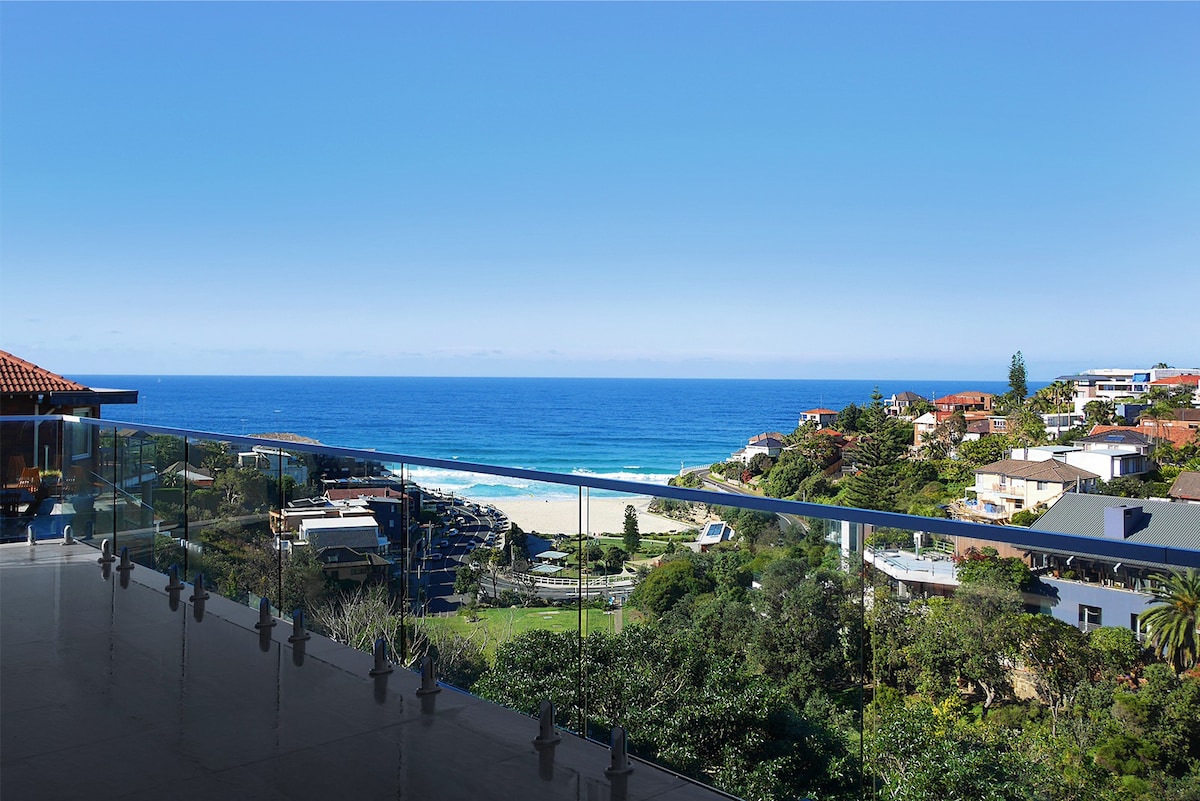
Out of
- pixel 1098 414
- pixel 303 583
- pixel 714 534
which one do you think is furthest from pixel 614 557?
pixel 1098 414

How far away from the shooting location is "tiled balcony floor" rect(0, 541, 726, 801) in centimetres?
203

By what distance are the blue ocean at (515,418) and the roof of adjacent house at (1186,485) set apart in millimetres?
25396

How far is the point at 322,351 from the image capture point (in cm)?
6606

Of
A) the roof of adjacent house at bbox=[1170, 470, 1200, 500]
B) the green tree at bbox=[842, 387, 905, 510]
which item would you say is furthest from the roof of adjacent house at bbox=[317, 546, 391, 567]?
the green tree at bbox=[842, 387, 905, 510]

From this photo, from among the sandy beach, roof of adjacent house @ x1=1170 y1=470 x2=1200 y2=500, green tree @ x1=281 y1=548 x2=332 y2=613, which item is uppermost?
the sandy beach

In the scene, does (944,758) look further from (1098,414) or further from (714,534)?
(1098,414)

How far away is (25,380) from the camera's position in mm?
11883

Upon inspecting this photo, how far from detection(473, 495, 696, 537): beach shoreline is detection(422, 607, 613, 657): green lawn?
244 millimetres

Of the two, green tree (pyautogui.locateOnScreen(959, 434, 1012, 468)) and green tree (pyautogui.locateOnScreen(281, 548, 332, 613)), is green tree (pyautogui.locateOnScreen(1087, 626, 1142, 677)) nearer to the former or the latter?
green tree (pyautogui.locateOnScreen(281, 548, 332, 613))

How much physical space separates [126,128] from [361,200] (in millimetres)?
14543

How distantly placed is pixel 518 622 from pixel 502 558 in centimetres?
21

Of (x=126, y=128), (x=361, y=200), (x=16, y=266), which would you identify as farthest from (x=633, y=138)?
(x=16, y=266)

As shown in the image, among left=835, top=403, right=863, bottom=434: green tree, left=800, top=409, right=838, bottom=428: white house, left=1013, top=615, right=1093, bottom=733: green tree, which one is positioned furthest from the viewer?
left=800, top=409, right=838, bottom=428: white house

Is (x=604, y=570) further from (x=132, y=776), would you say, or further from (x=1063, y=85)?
(x=1063, y=85)
